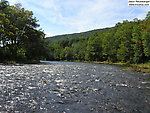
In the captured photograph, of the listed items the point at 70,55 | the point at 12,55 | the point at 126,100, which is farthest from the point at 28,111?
the point at 70,55

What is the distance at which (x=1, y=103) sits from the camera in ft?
26.8

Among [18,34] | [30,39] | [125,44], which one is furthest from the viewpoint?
[30,39]

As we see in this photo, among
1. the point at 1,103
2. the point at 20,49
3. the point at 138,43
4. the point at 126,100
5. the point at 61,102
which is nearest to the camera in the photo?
the point at 1,103

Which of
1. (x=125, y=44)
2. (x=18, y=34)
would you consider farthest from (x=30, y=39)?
(x=125, y=44)

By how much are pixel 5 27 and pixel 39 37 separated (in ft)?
60.8

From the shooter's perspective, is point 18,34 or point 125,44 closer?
point 18,34

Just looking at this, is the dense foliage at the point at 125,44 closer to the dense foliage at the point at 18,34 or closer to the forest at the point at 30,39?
the forest at the point at 30,39

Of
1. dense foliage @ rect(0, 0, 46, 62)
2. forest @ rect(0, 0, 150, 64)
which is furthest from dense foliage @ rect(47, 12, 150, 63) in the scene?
dense foliage @ rect(0, 0, 46, 62)

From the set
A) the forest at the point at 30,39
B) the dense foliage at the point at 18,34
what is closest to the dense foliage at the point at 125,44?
the forest at the point at 30,39

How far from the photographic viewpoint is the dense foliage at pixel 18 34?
52188 millimetres

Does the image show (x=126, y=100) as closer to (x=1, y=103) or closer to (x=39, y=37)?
(x=1, y=103)

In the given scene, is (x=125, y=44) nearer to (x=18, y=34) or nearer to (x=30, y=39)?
(x=30, y=39)

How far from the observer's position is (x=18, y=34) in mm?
58688

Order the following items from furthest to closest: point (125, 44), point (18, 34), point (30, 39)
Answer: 1. point (30, 39)
2. point (125, 44)
3. point (18, 34)
